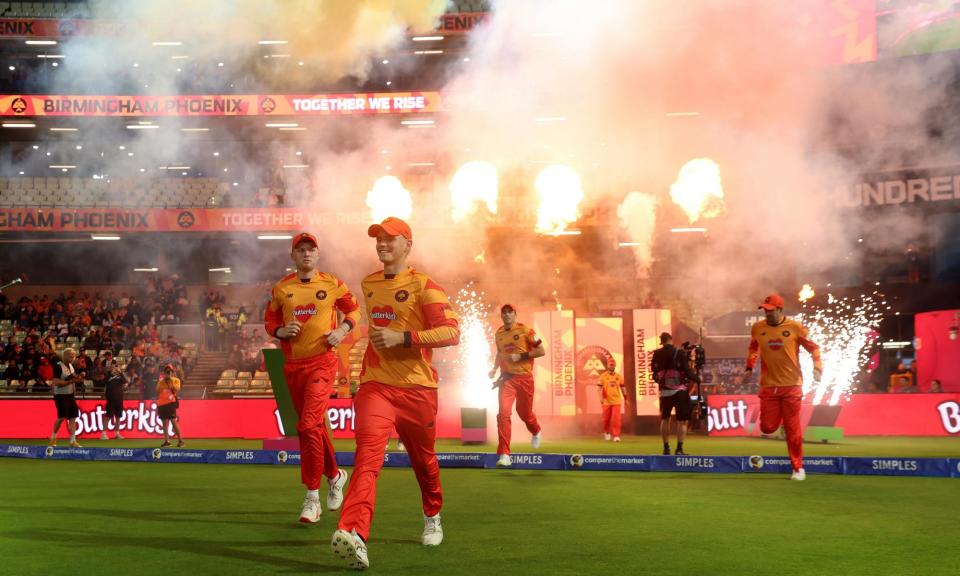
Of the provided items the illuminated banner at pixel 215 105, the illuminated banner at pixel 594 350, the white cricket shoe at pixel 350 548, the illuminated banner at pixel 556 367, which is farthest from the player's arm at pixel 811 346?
the illuminated banner at pixel 215 105

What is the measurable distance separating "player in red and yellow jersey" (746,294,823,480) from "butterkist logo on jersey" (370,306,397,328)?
656cm

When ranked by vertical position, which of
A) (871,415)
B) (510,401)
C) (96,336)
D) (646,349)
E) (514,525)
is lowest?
(871,415)

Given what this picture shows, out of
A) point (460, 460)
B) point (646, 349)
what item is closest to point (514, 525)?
point (460, 460)

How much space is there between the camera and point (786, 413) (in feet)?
37.4

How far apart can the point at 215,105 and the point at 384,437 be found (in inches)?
1301

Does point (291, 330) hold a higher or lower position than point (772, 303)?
lower

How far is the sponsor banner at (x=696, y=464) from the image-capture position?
12.3 meters

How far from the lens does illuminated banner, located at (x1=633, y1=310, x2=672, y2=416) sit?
22.4 metres

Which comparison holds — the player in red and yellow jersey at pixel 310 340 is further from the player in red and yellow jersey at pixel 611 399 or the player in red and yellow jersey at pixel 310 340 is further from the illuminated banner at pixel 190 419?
the illuminated banner at pixel 190 419

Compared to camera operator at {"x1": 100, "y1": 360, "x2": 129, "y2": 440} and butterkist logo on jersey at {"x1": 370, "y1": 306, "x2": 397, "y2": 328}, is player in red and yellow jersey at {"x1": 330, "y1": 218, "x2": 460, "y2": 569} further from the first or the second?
camera operator at {"x1": 100, "y1": 360, "x2": 129, "y2": 440}

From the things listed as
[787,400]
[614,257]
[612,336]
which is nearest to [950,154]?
[614,257]

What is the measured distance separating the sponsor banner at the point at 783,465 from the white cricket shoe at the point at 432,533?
22.5 feet

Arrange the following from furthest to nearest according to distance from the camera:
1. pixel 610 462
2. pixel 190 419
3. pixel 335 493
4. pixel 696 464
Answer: pixel 190 419
pixel 610 462
pixel 696 464
pixel 335 493

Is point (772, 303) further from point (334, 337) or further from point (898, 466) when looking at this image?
point (334, 337)
